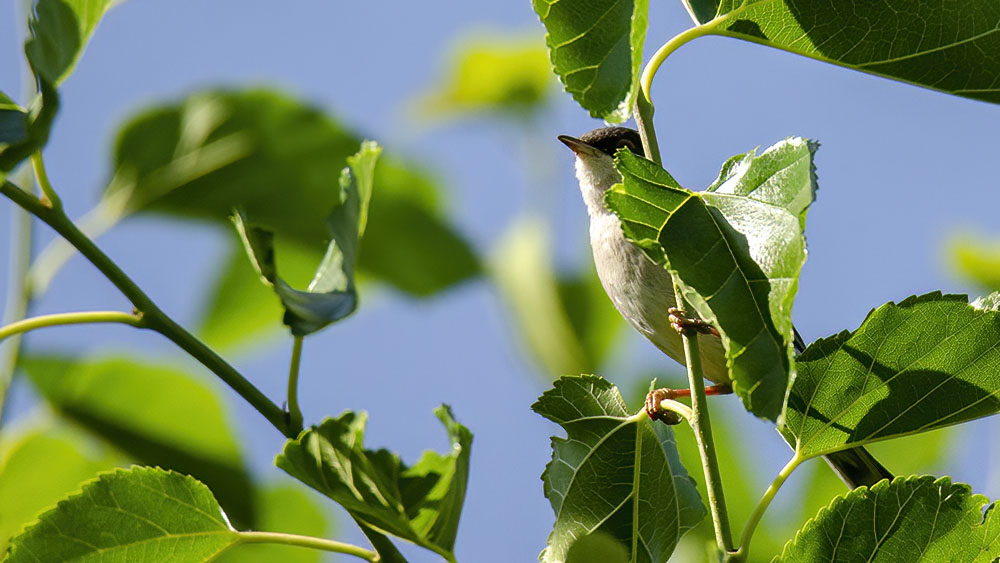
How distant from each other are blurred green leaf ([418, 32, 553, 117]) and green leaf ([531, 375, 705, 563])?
273 centimetres

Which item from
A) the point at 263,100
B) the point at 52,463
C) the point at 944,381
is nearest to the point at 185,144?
the point at 263,100

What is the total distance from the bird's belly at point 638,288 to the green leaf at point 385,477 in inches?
85.8

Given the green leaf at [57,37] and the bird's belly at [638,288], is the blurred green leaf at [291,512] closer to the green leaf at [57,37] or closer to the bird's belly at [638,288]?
the bird's belly at [638,288]

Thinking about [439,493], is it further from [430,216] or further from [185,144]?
[430,216]

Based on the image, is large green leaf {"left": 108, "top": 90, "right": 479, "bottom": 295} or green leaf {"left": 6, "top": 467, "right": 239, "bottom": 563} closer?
green leaf {"left": 6, "top": 467, "right": 239, "bottom": 563}

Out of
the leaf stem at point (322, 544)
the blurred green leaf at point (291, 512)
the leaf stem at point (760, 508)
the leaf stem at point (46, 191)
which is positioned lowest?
the leaf stem at point (760, 508)

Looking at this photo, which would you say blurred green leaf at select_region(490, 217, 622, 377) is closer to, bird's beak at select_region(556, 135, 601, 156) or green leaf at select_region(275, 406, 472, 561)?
bird's beak at select_region(556, 135, 601, 156)

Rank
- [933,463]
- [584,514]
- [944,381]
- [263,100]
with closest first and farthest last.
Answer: [944,381] → [584,514] → [933,463] → [263,100]

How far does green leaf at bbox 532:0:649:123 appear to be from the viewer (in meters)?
1.57

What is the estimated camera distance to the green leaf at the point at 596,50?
5.16 feet

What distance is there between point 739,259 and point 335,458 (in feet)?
2.22

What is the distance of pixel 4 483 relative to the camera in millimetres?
2738

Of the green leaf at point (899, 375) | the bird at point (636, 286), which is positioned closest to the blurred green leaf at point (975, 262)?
the bird at point (636, 286)

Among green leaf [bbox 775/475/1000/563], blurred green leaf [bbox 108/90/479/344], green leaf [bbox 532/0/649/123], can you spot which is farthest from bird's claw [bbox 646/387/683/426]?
blurred green leaf [bbox 108/90/479/344]
